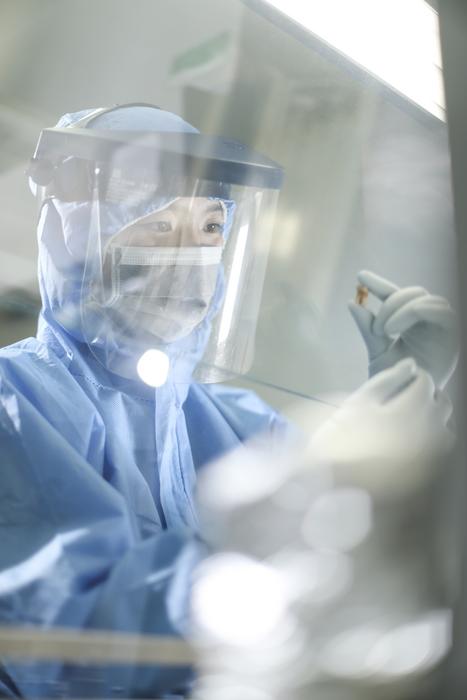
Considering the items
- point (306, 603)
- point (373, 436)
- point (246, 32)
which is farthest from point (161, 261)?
point (306, 603)

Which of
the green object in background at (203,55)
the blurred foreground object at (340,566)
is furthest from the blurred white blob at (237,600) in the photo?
the green object in background at (203,55)

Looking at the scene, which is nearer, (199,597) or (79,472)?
(199,597)

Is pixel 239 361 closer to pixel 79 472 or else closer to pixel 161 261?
pixel 161 261

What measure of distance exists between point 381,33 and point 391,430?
661mm

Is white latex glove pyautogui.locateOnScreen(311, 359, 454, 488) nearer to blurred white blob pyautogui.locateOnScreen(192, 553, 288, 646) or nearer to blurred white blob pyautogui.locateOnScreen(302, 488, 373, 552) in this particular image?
blurred white blob pyautogui.locateOnScreen(302, 488, 373, 552)

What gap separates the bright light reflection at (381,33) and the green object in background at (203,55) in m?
0.11

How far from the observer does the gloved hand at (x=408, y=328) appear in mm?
999

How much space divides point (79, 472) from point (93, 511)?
0.25ft

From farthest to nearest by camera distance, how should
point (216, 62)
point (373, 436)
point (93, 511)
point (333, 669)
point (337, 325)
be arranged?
point (216, 62)
point (337, 325)
point (93, 511)
point (373, 436)
point (333, 669)

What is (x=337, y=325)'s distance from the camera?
4.17 feet

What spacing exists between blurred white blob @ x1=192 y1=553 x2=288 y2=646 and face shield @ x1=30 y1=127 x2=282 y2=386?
503mm

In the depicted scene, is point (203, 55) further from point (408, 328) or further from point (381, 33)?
point (408, 328)

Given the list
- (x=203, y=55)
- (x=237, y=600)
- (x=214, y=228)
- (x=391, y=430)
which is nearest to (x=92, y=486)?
(x=237, y=600)

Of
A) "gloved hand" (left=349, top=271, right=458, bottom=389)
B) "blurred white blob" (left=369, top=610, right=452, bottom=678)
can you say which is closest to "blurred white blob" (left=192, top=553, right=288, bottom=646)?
"blurred white blob" (left=369, top=610, right=452, bottom=678)
